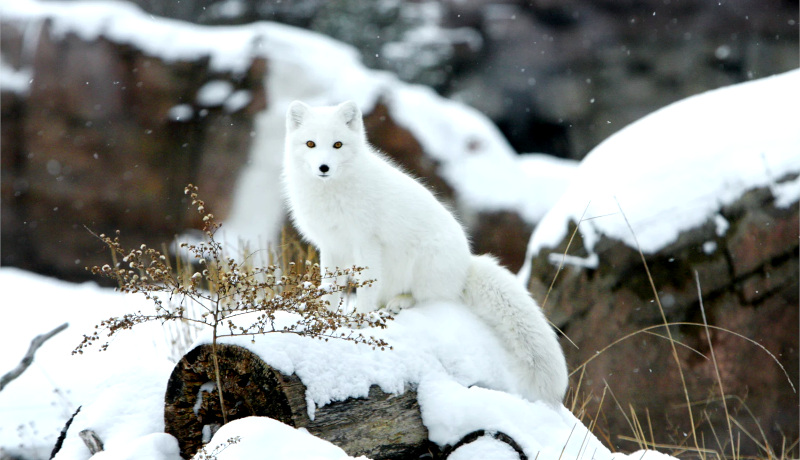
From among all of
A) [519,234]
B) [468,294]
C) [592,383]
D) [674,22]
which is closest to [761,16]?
[674,22]

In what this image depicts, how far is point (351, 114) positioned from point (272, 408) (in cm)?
130

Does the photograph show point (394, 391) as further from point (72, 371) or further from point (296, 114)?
point (72, 371)

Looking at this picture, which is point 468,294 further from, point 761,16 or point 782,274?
point 761,16

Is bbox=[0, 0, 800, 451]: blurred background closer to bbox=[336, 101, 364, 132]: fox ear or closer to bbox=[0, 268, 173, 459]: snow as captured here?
bbox=[0, 268, 173, 459]: snow

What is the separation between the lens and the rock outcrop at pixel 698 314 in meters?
3.67

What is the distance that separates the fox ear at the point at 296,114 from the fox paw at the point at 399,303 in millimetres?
800

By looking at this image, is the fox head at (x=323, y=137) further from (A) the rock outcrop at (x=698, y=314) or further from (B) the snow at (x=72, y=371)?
(A) the rock outcrop at (x=698, y=314)

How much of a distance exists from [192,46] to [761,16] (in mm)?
8778

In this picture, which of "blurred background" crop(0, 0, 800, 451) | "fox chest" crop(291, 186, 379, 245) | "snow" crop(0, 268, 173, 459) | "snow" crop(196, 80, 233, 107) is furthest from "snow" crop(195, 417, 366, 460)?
"snow" crop(196, 80, 233, 107)

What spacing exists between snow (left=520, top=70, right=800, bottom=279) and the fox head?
1636mm

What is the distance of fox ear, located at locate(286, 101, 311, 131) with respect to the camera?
2.58m

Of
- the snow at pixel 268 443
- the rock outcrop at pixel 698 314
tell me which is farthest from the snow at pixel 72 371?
the rock outcrop at pixel 698 314

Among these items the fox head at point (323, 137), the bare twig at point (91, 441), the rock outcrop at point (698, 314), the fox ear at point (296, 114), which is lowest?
the rock outcrop at point (698, 314)

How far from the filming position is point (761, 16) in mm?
10289
